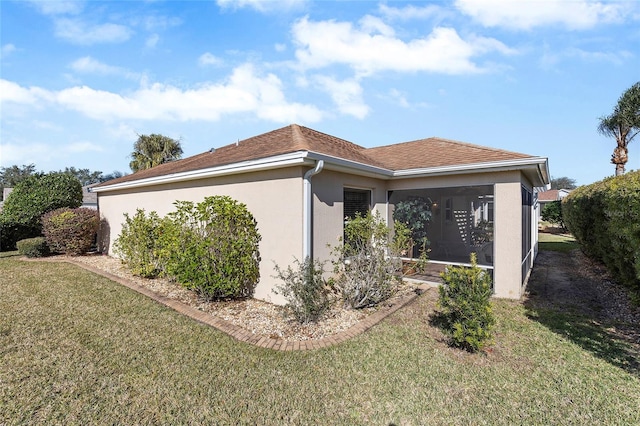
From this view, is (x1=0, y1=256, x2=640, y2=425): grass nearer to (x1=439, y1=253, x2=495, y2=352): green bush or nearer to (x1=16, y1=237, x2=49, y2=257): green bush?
(x1=439, y1=253, x2=495, y2=352): green bush

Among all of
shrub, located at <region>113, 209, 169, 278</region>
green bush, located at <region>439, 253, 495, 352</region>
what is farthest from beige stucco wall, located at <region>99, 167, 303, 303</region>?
green bush, located at <region>439, 253, 495, 352</region>

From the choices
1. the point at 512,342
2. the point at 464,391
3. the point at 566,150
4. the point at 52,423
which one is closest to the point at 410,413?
the point at 464,391

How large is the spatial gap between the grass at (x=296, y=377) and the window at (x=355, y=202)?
10.6ft

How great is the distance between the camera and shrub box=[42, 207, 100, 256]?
40.3 ft

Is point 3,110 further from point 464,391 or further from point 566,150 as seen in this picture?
point 566,150

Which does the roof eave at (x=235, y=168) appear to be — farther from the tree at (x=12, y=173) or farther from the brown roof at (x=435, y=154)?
the tree at (x=12, y=173)

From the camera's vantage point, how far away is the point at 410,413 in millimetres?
3338

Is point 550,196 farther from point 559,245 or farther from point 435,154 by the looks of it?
point 435,154

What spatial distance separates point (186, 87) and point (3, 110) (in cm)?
873

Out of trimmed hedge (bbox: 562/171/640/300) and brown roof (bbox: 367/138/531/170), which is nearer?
trimmed hedge (bbox: 562/171/640/300)

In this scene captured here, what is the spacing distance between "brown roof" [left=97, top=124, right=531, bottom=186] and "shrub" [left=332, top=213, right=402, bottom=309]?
1.98m

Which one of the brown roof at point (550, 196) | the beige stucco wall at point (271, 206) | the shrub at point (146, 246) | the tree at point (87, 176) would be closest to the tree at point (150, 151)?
the shrub at point (146, 246)

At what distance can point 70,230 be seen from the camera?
40.5ft

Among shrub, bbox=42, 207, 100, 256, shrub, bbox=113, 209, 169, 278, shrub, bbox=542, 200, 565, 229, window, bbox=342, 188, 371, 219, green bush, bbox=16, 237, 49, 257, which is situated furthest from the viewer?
shrub, bbox=542, 200, 565, 229
